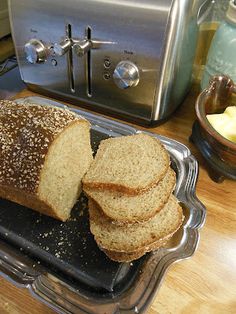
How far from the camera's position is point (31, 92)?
1.33 metres

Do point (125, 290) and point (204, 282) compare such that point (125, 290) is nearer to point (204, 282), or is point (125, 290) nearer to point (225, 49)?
point (204, 282)

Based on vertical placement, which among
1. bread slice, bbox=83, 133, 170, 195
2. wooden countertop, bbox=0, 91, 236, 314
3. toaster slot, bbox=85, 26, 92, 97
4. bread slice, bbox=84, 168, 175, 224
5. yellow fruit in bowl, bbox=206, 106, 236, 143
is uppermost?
toaster slot, bbox=85, 26, 92, 97

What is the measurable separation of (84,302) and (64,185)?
0.32 meters

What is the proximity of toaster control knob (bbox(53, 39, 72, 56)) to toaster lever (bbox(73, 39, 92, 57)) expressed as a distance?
0.12ft

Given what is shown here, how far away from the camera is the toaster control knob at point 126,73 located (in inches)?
37.9

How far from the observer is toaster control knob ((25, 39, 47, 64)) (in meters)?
1.07

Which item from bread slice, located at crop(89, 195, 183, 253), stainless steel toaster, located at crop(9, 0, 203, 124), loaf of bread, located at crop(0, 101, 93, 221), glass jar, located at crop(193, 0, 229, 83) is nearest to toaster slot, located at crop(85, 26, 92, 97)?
stainless steel toaster, located at crop(9, 0, 203, 124)

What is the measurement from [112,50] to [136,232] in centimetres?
59

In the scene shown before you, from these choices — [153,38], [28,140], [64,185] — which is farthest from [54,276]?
[153,38]

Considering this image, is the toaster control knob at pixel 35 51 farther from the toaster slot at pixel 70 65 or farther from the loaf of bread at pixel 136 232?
the loaf of bread at pixel 136 232

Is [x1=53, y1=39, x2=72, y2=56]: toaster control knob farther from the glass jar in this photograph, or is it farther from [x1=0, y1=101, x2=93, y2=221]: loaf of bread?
the glass jar

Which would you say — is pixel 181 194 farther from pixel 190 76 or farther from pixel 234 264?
pixel 190 76

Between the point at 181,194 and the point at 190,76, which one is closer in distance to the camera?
the point at 181,194

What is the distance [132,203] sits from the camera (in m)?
0.79
